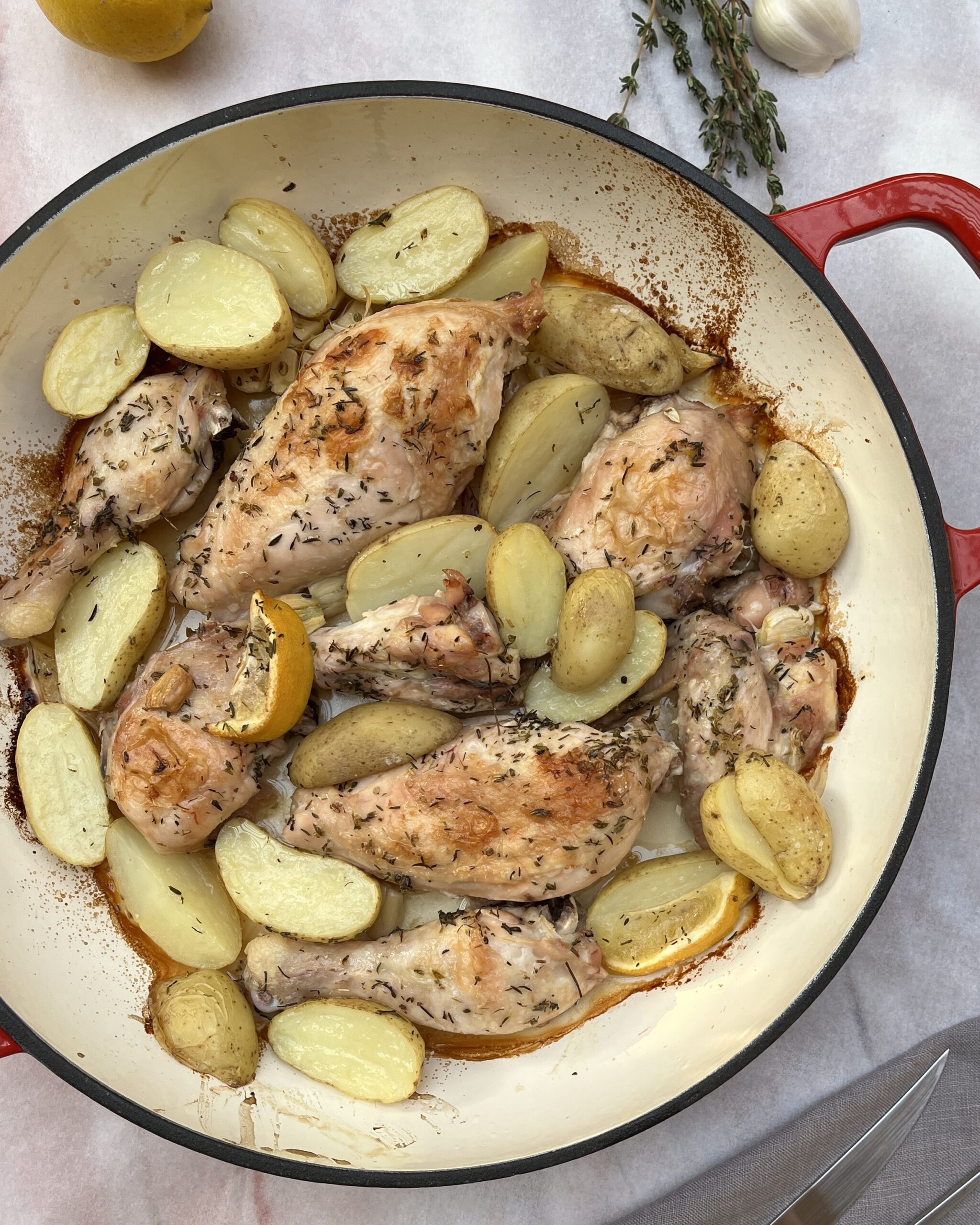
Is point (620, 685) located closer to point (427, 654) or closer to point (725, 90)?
point (427, 654)

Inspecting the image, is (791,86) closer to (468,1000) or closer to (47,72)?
(47,72)

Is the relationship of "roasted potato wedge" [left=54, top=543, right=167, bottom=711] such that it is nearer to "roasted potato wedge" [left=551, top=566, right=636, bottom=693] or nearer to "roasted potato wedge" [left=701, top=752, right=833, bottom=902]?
"roasted potato wedge" [left=551, top=566, right=636, bottom=693]

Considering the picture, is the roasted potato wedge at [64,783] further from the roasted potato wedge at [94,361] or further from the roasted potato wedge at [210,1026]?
the roasted potato wedge at [94,361]

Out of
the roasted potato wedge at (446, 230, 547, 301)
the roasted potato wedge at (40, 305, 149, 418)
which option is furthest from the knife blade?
the roasted potato wedge at (40, 305, 149, 418)

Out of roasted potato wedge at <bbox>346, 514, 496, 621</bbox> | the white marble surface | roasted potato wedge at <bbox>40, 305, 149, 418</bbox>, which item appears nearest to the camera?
roasted potato wedge at <bbox>346, 514, 496, 621</bbox>

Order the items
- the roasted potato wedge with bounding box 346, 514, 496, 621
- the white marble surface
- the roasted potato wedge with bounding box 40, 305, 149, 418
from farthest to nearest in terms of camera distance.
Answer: the white marble surface → the roasted potato wedge with bounding box 40, 305, 149, 418 → the roasted potato wedge with bounding box 346, 514, 496, 621

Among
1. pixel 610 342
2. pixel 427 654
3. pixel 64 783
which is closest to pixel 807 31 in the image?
pixel 610 342

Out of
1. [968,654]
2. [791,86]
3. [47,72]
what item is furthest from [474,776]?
[47,72]
